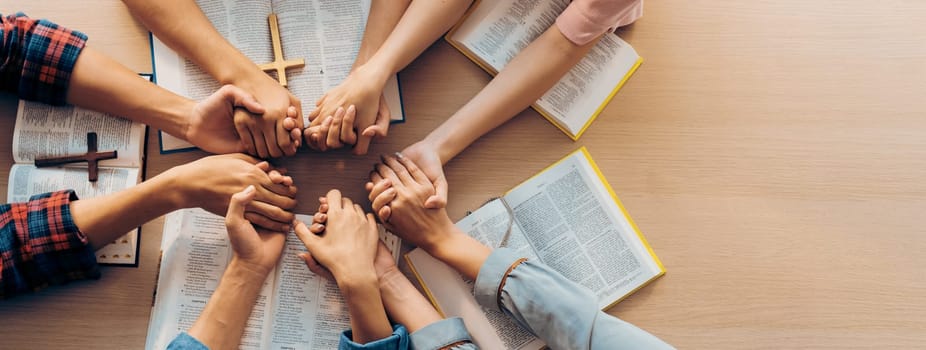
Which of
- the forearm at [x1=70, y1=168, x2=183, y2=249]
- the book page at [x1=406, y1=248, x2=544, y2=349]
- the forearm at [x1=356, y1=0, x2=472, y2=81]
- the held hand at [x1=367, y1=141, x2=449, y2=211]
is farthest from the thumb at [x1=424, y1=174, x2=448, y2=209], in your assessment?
the forearm at [x1=70, y1=168, x2=183, y2=249]

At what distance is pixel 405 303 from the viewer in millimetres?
1139

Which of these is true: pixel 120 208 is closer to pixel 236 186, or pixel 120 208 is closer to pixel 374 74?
pixel 236 186

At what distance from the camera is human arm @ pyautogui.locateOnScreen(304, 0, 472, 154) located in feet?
3.70

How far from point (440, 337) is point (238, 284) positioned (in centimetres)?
35

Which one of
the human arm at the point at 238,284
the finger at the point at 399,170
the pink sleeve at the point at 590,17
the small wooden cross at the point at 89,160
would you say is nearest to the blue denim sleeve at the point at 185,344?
the human arm at the point at 238,284

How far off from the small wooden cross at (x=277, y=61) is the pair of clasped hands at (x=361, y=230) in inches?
7.5

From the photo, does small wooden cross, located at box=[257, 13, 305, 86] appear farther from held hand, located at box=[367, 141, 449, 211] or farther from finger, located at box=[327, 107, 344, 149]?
held hand, located at box=[367, 141, 449, 211]

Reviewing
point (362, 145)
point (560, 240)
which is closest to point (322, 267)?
point (362, 145)

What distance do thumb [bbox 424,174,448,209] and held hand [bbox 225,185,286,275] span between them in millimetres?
270

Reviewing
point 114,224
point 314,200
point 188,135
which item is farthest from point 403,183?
point 114,224

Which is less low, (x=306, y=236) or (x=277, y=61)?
(x=277, y=61)

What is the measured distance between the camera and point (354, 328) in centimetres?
111

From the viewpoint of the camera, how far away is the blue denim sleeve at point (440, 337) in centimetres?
110

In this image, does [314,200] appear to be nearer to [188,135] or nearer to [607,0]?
[188,135]
